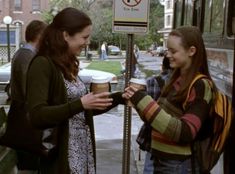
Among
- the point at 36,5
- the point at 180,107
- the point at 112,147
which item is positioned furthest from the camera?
the point at 36,5

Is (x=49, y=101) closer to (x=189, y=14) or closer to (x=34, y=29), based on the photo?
(x=34, y=29)

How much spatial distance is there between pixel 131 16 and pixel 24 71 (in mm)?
1830

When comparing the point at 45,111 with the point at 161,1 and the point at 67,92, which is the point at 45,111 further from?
the point at 161,1

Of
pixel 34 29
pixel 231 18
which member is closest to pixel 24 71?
pixel 34 29

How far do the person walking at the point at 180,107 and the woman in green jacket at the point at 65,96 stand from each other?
0.91 ft

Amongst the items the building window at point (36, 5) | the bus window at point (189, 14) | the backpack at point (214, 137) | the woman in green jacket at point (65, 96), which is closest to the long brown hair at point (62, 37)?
the woman in green jacket at point (65, 96)

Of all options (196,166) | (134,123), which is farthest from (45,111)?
(134,123)

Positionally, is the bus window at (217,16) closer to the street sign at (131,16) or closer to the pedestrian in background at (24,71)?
the street sign at (131,16)

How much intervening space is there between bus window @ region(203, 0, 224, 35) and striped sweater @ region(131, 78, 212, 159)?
181cm

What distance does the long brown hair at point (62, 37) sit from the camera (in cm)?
284

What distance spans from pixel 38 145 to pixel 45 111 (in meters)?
0.41

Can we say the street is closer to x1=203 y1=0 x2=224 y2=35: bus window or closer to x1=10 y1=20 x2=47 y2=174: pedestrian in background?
x1=203 y1=0 x2=224 y2=35: bus window

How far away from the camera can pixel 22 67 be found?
A: 5.82m

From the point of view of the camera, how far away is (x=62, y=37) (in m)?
2.86
